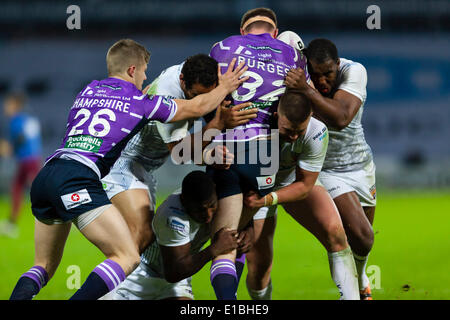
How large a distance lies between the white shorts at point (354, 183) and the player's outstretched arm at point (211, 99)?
5.52 ft

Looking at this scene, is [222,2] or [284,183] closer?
[284,183]

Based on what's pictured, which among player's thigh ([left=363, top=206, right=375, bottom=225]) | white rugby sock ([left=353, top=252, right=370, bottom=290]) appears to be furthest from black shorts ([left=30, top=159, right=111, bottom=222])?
player's thigh ([left=363, top=206, right=375, bottom=225])

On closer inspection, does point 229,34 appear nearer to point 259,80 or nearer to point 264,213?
point 264,213

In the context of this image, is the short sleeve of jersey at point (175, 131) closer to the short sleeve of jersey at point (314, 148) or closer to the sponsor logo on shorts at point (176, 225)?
the sponsor logo on shorts at point (176, 225)

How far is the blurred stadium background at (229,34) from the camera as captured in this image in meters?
28.0

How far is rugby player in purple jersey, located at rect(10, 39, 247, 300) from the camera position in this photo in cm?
486

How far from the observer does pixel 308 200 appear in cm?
587

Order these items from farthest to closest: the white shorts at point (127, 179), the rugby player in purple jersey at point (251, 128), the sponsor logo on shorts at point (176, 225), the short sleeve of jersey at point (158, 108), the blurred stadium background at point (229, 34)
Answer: the blurred stadium background at point (229, 34) < the white shorts at point (127, 179) < the rugby player in purple jersey at point (251, 128) < the sponsor logo on shorts at point (176, 225) < the short sleeve of jersey at point (158, 108)

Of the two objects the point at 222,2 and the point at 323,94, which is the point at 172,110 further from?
the point at 222,2

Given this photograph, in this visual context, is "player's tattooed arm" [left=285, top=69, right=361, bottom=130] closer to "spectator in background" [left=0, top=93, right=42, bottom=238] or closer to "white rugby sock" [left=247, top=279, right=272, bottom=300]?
"white rugby sock" [left=247, top=279, right=272, bottom=300]

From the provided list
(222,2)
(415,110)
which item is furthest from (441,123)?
(222,2)

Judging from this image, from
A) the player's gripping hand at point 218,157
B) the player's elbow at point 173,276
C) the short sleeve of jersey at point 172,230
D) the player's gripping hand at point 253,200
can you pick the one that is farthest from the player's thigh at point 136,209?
the player's gripping hand at point 253,200

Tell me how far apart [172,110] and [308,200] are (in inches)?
59.6

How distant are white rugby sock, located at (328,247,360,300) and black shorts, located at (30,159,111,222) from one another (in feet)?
6.86
